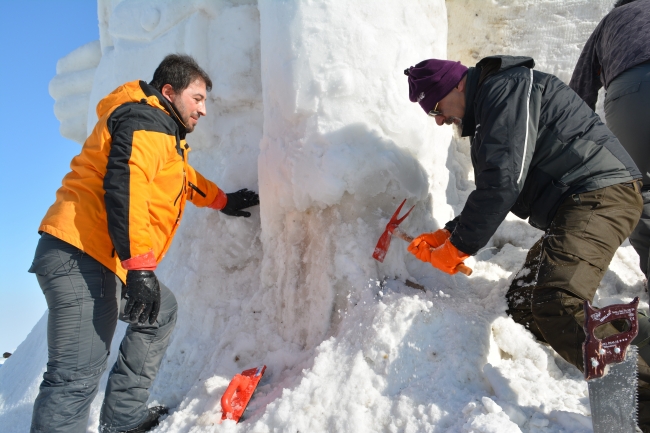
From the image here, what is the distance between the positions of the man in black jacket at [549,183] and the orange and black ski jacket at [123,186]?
1256 millimetres

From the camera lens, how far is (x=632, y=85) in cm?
233

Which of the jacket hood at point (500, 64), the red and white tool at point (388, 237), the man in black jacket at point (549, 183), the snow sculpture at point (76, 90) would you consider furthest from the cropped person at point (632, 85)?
the snow sculpture at point (76, 90)

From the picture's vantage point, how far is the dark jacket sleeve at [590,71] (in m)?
2.76

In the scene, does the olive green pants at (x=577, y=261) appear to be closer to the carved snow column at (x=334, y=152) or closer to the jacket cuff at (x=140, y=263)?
the carved snow column at (x=334, y=152)

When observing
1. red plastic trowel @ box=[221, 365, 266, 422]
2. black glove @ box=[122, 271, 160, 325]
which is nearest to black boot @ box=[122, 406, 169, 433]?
red plastic trowel @ box=[221, 365, 266, 422]

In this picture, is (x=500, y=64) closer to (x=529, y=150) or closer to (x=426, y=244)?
(x=529, y=150)

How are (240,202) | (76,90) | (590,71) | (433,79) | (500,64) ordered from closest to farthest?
(500,64) < (433,79) < (590,71) < (240,202) < (76,90)

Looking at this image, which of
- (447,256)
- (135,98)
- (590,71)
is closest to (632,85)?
(590,71)

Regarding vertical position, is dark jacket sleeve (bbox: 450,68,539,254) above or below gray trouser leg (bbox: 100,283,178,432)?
above

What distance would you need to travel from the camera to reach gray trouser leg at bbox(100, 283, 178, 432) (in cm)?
209

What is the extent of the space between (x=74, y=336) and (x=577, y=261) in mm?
2002

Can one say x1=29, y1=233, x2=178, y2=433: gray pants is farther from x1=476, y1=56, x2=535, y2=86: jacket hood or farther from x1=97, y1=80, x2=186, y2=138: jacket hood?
x1=476, y1=56, x2=535, y2=86: jacket hood

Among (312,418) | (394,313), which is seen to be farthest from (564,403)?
(312,418)

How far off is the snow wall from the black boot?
12 cm
